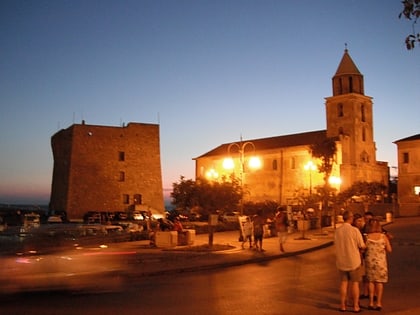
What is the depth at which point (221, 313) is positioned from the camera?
9.56 meters

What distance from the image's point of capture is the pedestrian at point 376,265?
9758mm

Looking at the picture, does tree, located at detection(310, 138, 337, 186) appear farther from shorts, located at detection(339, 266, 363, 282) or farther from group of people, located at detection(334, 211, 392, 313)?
shorts, located at detection(339, 266, 363, 282)

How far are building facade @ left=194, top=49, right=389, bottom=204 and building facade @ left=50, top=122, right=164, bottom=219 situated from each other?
13.4 m

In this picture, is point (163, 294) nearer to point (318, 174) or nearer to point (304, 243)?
point (304, 243)

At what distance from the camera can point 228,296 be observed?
11492 millimetres

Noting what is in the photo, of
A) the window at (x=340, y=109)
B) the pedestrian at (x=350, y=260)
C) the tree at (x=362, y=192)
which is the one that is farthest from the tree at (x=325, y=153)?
the pedestrian at (x=350, y=260)

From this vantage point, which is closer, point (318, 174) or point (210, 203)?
point (210, 203)

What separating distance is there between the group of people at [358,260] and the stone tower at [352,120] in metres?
72.6

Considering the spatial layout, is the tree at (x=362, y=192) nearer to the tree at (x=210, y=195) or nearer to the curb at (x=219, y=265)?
the tree at (x=210, y=195)

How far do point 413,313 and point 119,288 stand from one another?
22.4ft

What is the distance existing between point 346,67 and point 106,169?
4065 centimetres

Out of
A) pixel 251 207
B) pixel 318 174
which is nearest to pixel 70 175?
pixel 251 207

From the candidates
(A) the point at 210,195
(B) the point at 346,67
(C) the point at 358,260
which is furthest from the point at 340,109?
(C) the point at 358,260

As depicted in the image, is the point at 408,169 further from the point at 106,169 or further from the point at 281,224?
the point at 281,224
